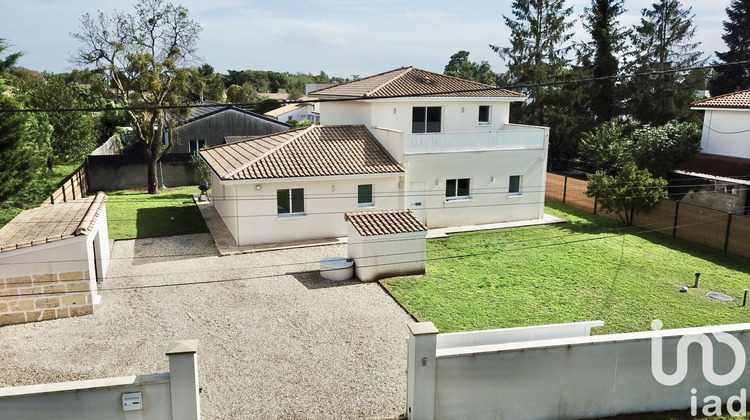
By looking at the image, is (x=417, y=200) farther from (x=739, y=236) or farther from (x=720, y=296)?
(x=739, y=236)

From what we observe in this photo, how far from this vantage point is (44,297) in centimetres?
1359

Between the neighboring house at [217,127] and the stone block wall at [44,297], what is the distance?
81.0ft

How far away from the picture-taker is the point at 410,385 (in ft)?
30.2

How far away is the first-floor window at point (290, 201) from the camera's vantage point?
20531mm

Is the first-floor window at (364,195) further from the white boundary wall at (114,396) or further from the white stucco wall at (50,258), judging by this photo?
the white boundary wall at (114,396)

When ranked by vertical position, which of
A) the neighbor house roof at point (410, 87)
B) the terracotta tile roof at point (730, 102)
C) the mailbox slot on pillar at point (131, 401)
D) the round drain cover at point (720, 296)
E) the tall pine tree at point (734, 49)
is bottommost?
the round drain cover at point (720, 296)

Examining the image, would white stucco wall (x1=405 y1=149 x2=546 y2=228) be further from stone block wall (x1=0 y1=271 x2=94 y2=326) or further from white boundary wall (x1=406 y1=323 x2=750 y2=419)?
white boundary wall (x1=406 y1=323 x2=750 y2=419)

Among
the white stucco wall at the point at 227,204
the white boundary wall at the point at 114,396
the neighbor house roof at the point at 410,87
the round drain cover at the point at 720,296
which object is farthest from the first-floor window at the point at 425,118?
the white boundary wall at the point at 114,396

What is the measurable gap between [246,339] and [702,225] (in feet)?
58.8

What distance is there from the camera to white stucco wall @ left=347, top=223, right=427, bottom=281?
16719 mm

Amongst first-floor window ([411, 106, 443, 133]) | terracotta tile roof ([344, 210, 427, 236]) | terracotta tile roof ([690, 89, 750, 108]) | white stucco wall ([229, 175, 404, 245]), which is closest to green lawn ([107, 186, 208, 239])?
white stucco wall ([229, 175, 404, 245])

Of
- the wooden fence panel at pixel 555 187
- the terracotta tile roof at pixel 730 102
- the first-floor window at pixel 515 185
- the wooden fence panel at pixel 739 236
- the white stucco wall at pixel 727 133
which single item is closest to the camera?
the wooden fence panel at pixel 739 236

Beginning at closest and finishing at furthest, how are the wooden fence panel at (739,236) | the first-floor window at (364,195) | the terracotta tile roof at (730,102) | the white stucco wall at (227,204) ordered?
the wooden fence panel at (739,236) < the white stucco wall at (227,204) < the first-floor window at (364,195) < the terracotta tile roof at (730,102)

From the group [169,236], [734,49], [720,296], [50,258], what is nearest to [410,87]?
[169,236]
